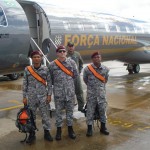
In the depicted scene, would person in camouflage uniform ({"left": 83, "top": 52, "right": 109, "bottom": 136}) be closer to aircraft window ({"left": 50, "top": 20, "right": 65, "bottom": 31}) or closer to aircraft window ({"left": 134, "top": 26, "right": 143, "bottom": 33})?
aircraft window ({"left": 50, "top": 20, "right": 65, "bottom": 31})

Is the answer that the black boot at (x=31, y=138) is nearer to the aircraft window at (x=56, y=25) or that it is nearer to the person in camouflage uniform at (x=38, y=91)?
the person in camouflage uniform at (x=38, y=91)

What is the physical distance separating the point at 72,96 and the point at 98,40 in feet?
20.4

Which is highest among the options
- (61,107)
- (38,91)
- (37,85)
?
(37,85)

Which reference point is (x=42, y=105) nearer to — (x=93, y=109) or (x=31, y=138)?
Answer: (x=31, y=138)

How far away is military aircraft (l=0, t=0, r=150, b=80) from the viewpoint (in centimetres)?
850

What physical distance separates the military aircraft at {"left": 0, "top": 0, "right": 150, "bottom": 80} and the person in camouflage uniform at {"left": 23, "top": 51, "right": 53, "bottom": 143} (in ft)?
6.95

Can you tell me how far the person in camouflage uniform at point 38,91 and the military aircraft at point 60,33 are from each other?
2119 millimetres

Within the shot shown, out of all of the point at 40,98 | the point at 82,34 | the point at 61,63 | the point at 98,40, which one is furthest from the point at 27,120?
the point at 98,40

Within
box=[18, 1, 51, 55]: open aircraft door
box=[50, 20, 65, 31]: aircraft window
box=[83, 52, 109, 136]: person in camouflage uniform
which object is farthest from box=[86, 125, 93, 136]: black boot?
box=[50, 20, 65, 31]: aircraft window

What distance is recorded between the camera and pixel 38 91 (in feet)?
20.7

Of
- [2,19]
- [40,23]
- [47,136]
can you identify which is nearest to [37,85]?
[47,136]

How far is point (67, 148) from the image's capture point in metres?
5.93

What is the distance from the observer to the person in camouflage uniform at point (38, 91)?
6.31 m

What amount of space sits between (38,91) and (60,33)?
4.55 metres
